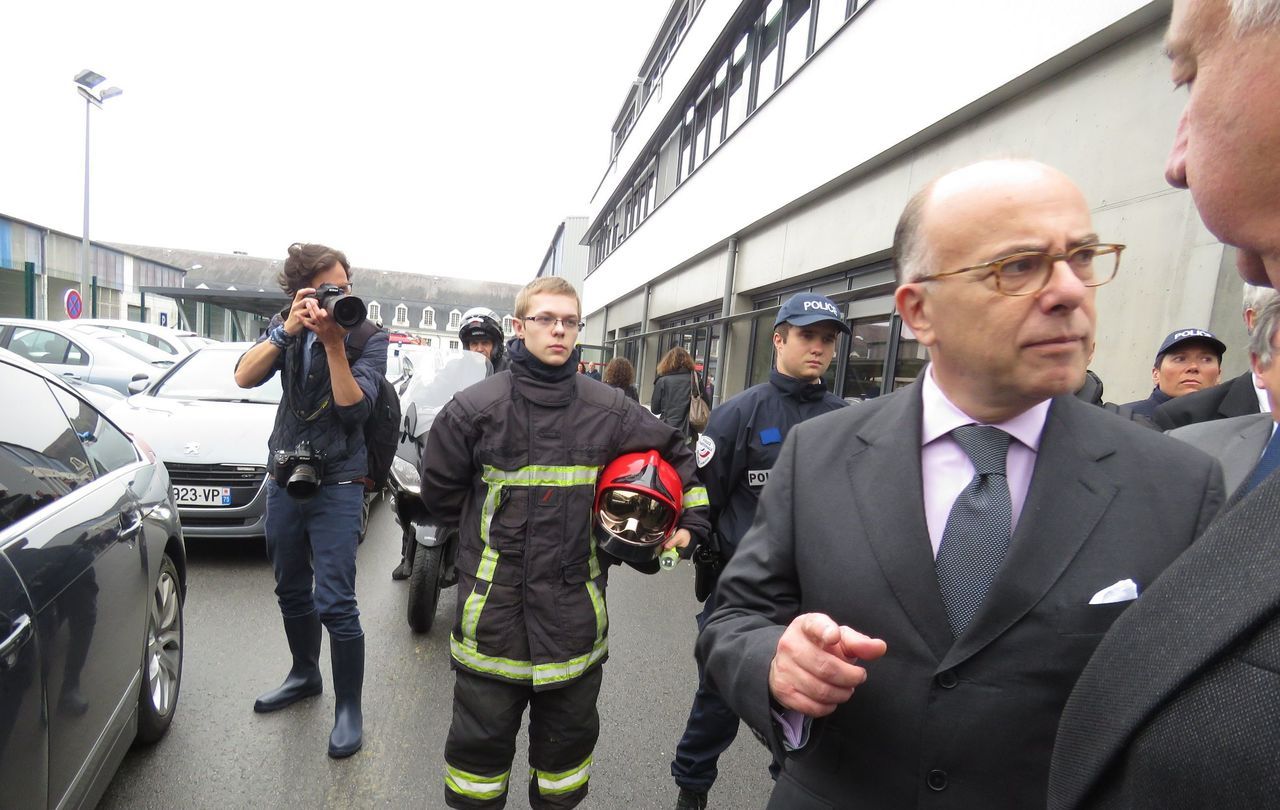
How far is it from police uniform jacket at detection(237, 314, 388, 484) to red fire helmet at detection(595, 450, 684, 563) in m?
1.26

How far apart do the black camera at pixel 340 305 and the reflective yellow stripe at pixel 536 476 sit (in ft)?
2.94

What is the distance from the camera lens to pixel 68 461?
2.30m

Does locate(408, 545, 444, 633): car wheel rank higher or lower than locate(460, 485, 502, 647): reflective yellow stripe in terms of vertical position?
lower

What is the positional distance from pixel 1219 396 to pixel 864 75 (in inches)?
219

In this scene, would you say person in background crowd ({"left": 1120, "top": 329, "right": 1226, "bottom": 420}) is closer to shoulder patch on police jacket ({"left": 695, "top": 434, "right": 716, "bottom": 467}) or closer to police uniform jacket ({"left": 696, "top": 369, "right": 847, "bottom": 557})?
police uniform jacket ({"left": 696, "top": 369, "right": 847, "bottom": 557})

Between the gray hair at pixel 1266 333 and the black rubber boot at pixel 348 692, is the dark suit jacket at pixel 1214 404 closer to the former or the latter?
the gray hair at pixel 1266 333

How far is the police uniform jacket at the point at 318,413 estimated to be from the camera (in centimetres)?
282

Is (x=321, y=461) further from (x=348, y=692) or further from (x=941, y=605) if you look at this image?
(x=941, y=605)

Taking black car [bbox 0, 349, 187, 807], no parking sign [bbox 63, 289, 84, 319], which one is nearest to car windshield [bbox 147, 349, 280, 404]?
black car [bbox 0, 349, 187, 807]

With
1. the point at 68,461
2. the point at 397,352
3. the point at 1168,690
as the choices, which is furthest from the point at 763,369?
the point at 1168,690

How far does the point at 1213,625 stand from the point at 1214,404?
296 centimetres

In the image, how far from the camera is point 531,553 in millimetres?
2201

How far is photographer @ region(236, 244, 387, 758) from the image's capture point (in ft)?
9.09

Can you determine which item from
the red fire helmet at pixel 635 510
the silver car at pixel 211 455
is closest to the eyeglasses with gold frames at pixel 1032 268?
the red fire helmet at pixel 635 510
